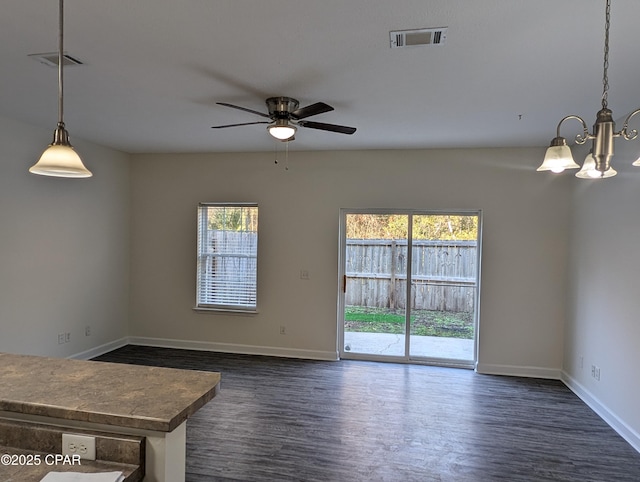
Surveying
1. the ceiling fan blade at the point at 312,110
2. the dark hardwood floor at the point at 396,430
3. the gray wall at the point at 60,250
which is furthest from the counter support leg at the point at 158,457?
the gray wall at the point at 60,250

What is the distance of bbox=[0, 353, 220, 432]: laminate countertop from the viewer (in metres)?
1.12

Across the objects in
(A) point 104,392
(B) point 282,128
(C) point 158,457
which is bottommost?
(C) point 158,457

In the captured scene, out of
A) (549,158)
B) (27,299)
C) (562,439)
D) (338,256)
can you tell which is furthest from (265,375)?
(549,158)

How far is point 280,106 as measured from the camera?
3.04m

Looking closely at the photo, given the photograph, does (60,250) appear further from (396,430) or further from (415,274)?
(415,274)

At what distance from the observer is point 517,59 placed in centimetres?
236

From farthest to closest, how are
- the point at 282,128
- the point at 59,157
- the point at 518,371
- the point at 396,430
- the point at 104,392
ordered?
1. the point at 518,371
2. the point at 396,430
3. the point at 282,128
4. the point at 59,157
5. the point at 104,392

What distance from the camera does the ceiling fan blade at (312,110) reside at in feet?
8.88

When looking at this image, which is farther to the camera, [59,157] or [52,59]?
[52,59]

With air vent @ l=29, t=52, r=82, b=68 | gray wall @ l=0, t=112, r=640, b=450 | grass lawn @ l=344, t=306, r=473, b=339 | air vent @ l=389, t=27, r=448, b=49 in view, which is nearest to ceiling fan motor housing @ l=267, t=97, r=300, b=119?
air vent @ l=389, t=27, r=448, b=49

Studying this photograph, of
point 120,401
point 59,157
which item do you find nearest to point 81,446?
point 120,401

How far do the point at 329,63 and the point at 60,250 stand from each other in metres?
3.87

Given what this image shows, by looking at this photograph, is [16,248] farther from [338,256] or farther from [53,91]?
[338,256]

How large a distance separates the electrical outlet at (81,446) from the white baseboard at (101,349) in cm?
424
